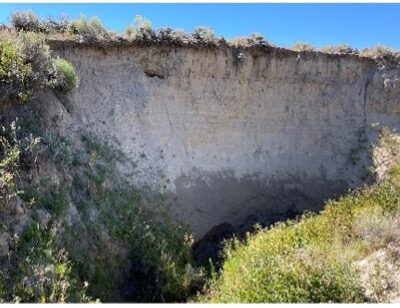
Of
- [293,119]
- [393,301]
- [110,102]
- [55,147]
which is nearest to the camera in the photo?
[393,301]

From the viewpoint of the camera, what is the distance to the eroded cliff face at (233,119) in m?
13.7

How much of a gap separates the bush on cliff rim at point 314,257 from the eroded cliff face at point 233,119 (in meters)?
2.31

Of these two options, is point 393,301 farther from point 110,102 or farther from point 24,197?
point 110,102

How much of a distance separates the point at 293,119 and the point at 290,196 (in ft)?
7.51

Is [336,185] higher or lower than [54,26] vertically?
lower

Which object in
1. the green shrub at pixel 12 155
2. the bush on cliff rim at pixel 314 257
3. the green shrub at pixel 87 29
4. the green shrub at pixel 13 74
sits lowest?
the bush on cliff rim at pixel 314 257

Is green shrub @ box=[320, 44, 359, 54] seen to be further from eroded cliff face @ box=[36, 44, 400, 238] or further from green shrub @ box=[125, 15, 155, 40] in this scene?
green shrub @ box=[125, 15, 155, 40]

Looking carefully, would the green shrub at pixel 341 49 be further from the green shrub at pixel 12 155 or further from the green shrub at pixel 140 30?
the green shrub at pixel 12 155

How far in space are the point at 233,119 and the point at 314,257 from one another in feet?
23.4

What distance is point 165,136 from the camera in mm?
14398

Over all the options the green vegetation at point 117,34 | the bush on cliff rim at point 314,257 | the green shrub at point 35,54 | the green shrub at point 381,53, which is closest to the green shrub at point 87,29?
the green vegetation at point 117,34

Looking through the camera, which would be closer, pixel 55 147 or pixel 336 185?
pixel 55 147

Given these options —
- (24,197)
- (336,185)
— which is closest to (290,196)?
(336,185)

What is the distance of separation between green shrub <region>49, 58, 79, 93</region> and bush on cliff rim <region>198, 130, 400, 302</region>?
15.8 ft
